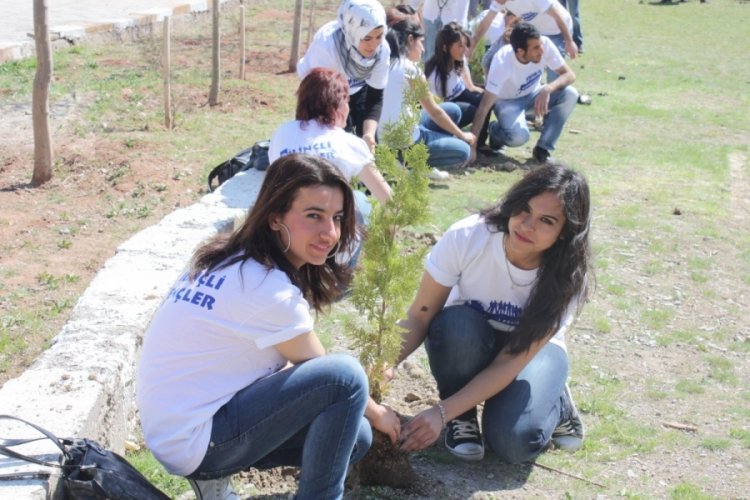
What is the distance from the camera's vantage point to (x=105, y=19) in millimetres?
12438

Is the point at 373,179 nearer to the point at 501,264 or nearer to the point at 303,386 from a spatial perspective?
the point at 501,264

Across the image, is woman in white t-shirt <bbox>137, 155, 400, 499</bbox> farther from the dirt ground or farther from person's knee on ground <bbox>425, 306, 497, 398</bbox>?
person's knee on ground <bbox>425, 306, 497, 398</bbox>

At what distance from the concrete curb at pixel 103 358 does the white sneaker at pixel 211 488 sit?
1.21 feet

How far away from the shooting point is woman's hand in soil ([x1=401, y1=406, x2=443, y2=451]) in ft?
11.0

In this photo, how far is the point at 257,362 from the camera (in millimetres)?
2826

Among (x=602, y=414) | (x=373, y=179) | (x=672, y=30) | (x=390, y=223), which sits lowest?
(x=672, y=30)

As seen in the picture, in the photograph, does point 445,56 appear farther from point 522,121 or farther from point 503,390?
point 503,390

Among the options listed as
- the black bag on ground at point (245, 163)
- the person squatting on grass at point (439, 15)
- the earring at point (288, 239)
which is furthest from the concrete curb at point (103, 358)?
the person squatting on grass at point (439, 15)

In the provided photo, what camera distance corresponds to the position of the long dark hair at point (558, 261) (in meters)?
3.43

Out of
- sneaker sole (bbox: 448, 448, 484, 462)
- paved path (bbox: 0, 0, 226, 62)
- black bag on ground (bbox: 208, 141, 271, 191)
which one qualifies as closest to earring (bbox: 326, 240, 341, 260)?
sneaker sole (bbox: 448, 448, 484, 462)

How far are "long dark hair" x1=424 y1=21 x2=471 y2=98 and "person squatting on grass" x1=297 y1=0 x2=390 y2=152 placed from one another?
1684 mm

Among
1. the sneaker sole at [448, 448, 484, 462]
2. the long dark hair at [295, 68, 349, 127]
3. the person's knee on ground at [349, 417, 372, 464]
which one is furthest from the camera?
the long dark hair at [295, 68, 349, 127]

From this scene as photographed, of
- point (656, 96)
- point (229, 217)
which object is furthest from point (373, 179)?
point (656, 96)

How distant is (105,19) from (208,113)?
489 cm
